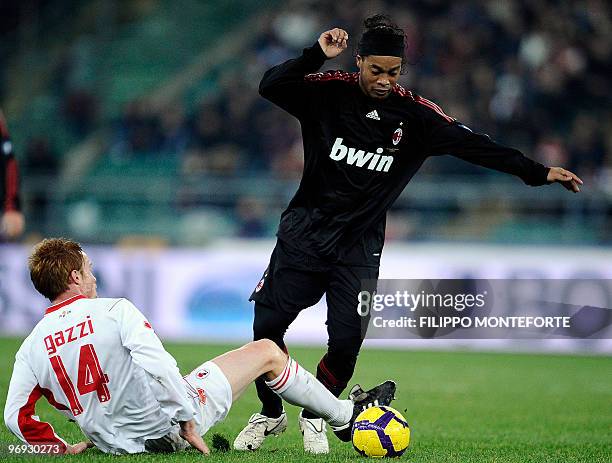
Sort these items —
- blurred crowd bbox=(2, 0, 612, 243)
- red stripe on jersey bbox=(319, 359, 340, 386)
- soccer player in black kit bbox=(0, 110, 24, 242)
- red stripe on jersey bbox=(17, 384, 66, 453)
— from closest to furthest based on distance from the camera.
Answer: red stripe on jersey bbox=(17, 384, 66, 453), red stripe on jersey bbox=(319, 359, 340, 386), soccer player in black kit bbox=(0, 110, 24, 242), blurred crowd bbox=(2, 0, 612, 243)

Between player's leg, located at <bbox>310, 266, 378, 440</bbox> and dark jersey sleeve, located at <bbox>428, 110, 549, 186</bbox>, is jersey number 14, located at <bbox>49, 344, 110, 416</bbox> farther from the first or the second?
dark jersey sleeve, located at <bbox>428, 110, 549, 186</bbox>

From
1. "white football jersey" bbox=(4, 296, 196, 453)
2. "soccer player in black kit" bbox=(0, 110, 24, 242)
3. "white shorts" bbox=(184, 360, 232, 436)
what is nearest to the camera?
"white football jersey" bbox=(4, 296, 196, 453)

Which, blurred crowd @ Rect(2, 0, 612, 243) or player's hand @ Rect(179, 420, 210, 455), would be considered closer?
player's hand @ Rect(179, 420, 210, 455)

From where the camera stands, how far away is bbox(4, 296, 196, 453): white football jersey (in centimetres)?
509

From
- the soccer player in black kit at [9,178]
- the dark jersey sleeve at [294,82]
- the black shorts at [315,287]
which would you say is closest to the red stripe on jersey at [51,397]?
the black shorts at [315,287]

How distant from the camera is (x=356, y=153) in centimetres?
626

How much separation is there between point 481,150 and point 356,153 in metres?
0.73

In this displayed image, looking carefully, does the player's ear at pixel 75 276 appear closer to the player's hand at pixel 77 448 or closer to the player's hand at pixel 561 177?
the player's hand at pixel 77 448

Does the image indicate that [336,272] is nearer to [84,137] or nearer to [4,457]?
[4,457]

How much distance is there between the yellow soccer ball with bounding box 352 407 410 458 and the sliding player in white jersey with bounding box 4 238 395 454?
0.78 metres

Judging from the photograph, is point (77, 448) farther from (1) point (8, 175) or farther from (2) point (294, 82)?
(1) point (8, 175)

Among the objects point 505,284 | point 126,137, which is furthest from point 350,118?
point 126,137

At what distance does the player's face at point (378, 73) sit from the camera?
6043 millimetres

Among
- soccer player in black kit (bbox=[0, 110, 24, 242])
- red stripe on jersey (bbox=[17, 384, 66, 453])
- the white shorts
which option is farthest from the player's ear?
soccer player in black kit (bbox=[0, 110, 24, 242])
